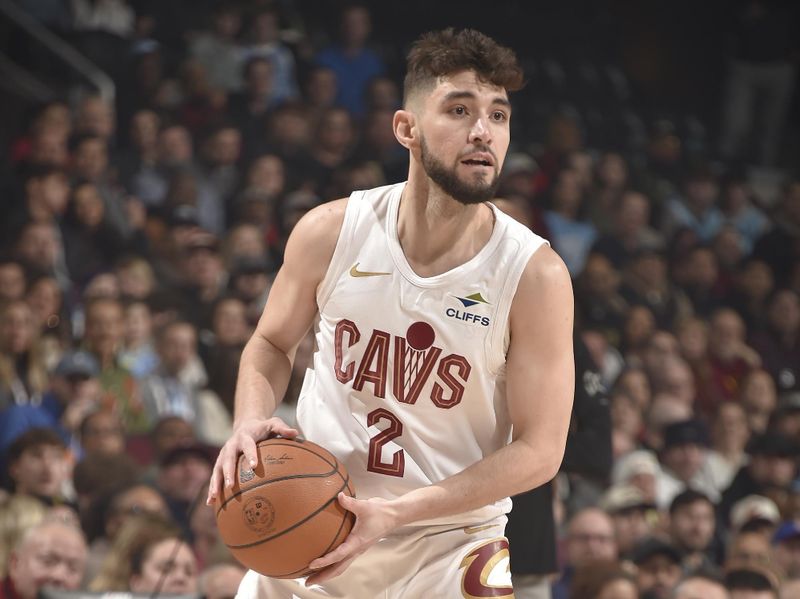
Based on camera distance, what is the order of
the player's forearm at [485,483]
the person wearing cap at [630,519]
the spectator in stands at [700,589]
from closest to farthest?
1. the player's forearm at [485,483]
2. the spectator in stands at [700,589]
3. the person wearing cap at [630,519]

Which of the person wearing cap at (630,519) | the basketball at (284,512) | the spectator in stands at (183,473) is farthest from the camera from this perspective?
the person wearing cap at (630,519)

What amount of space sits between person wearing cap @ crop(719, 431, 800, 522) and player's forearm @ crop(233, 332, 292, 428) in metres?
4.72

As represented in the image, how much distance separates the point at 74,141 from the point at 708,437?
4419 mm

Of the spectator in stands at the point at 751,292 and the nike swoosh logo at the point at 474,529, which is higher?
the nike swoosh logo at the point at 474,529

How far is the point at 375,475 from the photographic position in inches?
131

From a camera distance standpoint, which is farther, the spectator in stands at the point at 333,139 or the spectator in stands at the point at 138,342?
the spectator in stands at the point at 333,139

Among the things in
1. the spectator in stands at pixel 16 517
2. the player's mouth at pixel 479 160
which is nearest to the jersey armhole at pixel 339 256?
the player's mouth at pixel 479 160

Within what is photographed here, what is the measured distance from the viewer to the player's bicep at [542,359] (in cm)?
322

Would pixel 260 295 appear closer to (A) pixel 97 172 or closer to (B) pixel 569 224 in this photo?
(A) pixel 97 172

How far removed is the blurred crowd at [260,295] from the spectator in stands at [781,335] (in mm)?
20

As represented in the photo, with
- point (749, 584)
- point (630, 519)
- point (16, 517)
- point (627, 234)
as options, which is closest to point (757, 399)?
point (627, 234)

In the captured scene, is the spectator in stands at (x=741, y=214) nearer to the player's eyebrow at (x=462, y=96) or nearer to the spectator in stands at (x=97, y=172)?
the spectator in stands at (x=97, y=172)

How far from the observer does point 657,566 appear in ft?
20.8

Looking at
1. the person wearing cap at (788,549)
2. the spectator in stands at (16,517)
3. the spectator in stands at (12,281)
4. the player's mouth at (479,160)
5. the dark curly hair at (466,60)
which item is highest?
the dark curly hair at (466,60)
